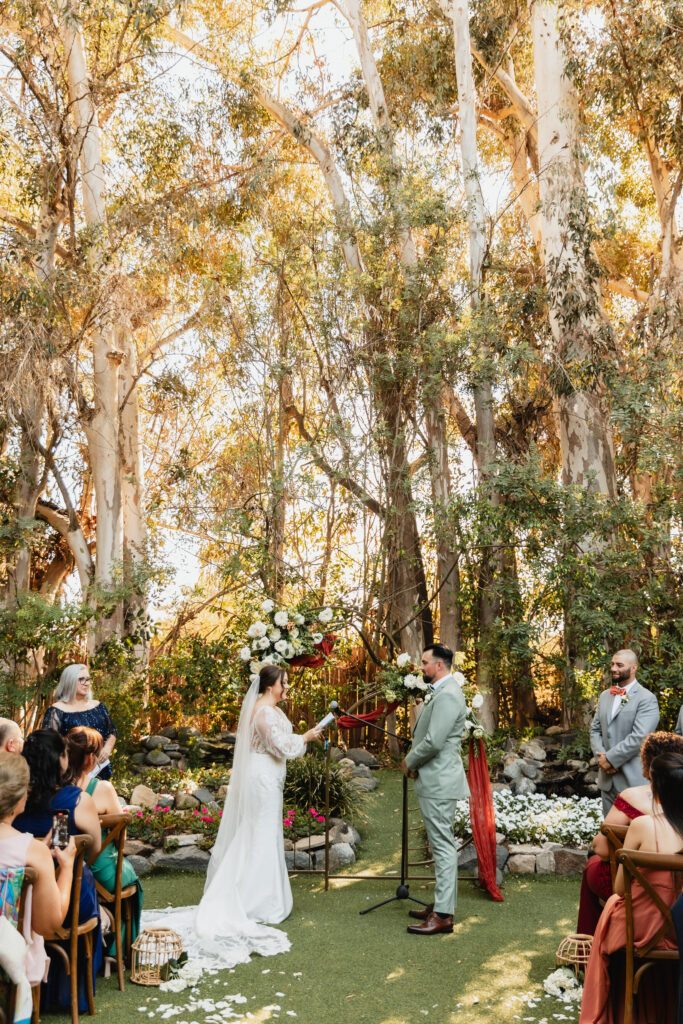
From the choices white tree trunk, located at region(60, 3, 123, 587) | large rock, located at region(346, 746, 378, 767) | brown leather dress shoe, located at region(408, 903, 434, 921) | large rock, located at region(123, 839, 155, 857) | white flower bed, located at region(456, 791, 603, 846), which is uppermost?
white tree trunk, located at region(60, 3, 123, 587)

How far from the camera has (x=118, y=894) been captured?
4441 millimetres

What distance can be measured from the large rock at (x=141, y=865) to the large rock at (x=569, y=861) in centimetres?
305

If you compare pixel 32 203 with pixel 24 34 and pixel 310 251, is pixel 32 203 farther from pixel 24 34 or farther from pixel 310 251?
pixel 310 251

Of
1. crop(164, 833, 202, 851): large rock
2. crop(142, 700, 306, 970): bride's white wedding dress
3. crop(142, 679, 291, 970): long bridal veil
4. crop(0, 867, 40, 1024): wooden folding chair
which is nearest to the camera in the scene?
crop(0, 867, 40, 1024): wooden folding chair

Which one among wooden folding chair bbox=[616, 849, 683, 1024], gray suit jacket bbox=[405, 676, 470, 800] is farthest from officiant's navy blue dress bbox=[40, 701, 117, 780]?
wooden folding chair bbox=[616, 849, 683, 1024]

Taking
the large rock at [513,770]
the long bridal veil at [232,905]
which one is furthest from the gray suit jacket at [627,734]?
the large rock at [513,770]

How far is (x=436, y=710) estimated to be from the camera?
5.38 meters

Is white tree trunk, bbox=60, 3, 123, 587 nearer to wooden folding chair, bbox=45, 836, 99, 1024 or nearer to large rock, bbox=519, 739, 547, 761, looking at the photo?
large rock, bbox=519, 739, 547, 761

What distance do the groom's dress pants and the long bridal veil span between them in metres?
0.94

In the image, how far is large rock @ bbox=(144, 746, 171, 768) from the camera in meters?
10.4

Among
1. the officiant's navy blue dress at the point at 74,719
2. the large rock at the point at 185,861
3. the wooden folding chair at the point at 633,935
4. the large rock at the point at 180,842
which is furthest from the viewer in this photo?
the large rock at the point at 180,842

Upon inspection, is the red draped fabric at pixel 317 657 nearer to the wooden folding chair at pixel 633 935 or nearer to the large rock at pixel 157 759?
the wooden folding chair at pixel 633 935

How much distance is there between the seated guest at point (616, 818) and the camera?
3.65 m

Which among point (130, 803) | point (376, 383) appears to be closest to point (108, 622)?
point (130, 803)
